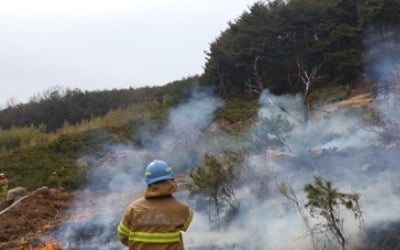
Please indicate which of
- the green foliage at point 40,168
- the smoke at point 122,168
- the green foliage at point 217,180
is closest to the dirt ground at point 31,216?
the smoke at point 122,168

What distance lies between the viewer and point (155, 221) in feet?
14.1

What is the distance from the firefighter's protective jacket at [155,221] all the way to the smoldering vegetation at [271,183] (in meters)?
3.79

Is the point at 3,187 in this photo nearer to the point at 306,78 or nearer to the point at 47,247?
the point at 47,247

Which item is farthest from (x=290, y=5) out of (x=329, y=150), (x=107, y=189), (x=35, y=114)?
(x=35, y=114)

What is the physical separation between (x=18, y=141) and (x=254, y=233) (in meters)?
19.2

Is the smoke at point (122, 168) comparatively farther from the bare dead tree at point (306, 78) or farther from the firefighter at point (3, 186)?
the bare dead tree at point (306, 78)

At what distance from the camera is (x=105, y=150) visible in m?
20.9

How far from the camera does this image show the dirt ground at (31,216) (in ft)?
38.5

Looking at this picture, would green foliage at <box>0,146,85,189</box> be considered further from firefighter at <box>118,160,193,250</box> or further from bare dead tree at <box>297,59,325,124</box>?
firefighter at <box>118,160,193,250</box>

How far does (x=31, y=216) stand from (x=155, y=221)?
9.92 m

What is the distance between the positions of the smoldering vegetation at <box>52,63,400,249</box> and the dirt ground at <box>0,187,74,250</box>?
1.49ft

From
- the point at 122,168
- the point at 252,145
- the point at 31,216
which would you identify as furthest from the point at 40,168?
the point at 252,145

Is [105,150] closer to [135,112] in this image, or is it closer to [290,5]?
[135,112]

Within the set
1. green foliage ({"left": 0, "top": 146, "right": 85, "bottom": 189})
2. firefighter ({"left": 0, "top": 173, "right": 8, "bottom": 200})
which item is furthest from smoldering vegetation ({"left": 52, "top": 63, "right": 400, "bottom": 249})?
firefighter ({"left": 0, "top": 173, "right": 8, "bottom": 200})
